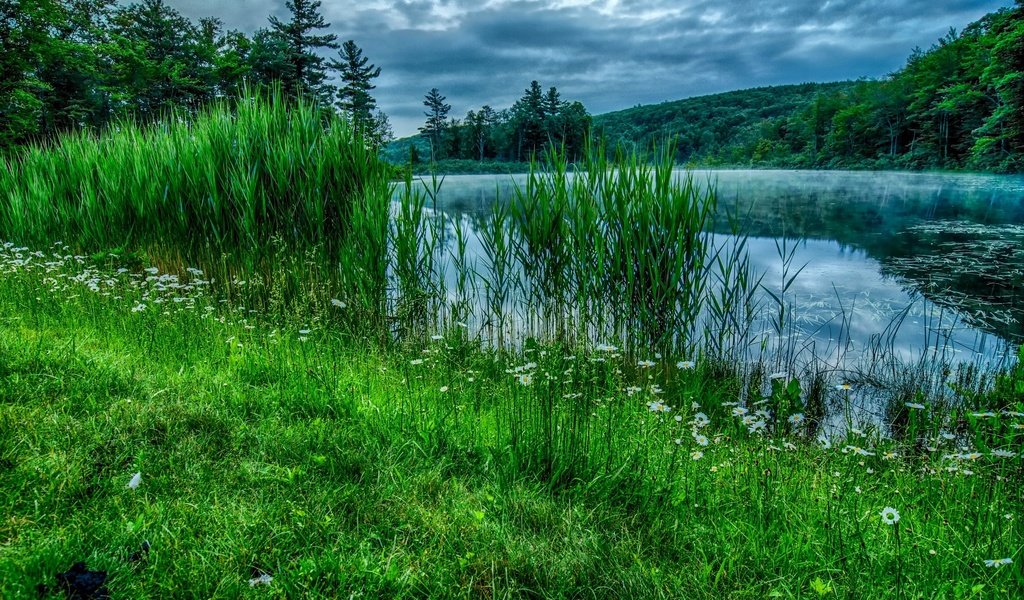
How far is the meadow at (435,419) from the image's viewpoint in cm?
167

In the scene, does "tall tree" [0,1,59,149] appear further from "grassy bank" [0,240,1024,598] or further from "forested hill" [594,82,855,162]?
"grassy bank" [0,240,1024,598]

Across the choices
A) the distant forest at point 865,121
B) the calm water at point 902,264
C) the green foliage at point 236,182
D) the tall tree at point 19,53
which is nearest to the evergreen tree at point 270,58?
the distant forest at point 865,121

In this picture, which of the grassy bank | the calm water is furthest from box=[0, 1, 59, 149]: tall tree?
the grassy bank

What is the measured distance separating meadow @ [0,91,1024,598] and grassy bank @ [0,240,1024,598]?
14mm

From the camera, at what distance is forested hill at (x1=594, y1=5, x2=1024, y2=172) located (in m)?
21.1

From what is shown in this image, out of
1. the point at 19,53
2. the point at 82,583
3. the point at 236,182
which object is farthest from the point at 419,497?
the point at 19,53

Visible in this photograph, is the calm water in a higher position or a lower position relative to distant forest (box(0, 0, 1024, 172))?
lower

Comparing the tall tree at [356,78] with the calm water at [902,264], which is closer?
the calm water at [902,264]

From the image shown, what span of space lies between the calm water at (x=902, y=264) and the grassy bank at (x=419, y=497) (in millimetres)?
2292

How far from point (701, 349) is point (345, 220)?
378cm

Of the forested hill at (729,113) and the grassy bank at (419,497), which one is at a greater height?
the forested hill at (729,113)

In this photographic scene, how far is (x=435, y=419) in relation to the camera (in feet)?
8.58

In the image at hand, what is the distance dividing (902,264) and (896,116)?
113 ft

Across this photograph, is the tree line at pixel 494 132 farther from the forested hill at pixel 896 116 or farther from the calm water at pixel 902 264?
the calm water at pixel 902 264
